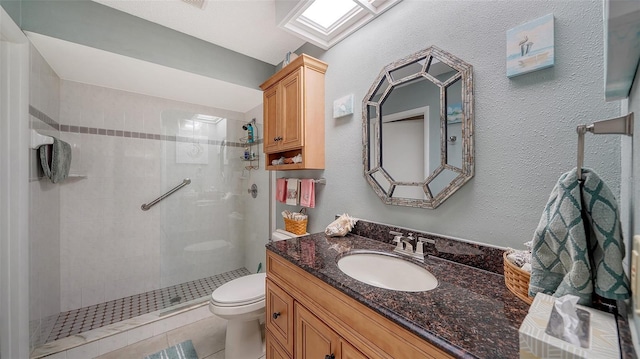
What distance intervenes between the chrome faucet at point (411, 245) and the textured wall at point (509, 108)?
75mm

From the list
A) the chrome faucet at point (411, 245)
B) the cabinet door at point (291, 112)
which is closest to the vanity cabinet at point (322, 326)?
the chrome faucet at point (411, 245)

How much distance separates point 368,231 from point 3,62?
91.9 inches

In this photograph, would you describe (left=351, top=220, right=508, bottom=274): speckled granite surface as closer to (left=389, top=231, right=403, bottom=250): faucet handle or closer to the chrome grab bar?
(left=389, top=231, right=403, bottom=250): faucet handle

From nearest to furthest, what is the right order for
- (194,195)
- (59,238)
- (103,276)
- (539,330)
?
1. (539,330)
2. (59,238)
3. (103,276)
4. (194,195)

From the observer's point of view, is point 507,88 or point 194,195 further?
point 194,195

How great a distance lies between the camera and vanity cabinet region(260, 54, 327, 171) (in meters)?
1.68

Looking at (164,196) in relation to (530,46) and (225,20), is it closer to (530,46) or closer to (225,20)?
(225,20)

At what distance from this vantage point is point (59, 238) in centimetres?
203

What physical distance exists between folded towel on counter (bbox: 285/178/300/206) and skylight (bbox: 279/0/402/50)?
1075 mm

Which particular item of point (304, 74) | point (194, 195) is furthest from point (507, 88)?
point (194, 195)

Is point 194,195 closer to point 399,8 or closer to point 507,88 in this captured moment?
point 399,8

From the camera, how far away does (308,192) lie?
1.82 meters

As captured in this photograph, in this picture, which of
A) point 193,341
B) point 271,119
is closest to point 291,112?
point 271,119

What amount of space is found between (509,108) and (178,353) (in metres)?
2.47
